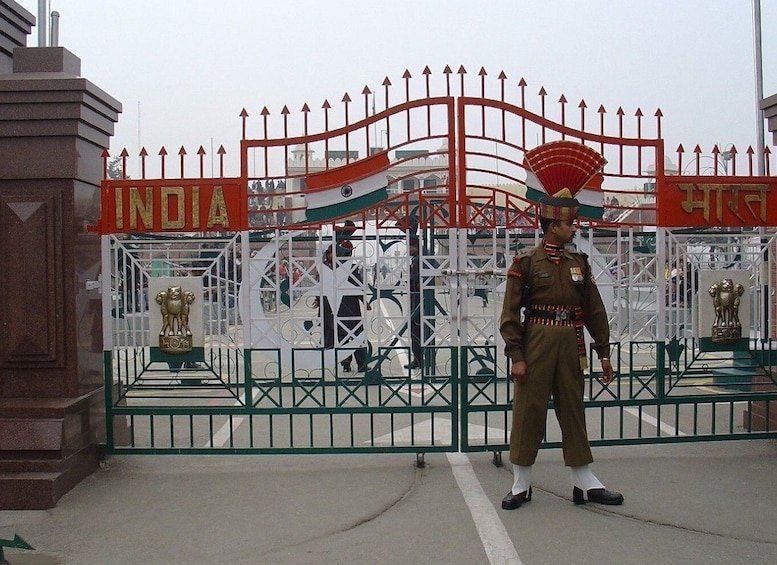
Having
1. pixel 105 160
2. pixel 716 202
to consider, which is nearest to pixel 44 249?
pixel 105 160

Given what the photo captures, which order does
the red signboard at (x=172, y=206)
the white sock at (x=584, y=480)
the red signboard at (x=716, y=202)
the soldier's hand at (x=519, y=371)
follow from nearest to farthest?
the soldier's hand at (x=519, y=371) → the white sock at (x=584, y=480) → the red signboard at (x=172, y=206) → the red signboard at (x=716, y=202)

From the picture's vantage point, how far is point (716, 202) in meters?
5.45

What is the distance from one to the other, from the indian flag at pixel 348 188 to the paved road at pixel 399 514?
1870 mm

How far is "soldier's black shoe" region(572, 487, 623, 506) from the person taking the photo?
4504 mm

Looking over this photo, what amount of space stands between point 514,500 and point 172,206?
10.0ft

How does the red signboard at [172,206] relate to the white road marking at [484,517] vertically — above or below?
above

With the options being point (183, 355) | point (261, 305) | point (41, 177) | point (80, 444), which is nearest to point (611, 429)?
point (261, 305)

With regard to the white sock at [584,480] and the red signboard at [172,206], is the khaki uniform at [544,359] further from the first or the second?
the red signboard at [172,206]

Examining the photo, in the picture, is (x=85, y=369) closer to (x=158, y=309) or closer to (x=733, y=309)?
(x=158, y=309)

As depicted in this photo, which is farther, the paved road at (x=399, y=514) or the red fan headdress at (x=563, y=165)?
the red fan headdress at (x=563, y=165)

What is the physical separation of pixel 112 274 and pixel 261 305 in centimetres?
141

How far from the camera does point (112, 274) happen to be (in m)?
5.47

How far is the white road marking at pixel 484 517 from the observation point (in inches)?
151

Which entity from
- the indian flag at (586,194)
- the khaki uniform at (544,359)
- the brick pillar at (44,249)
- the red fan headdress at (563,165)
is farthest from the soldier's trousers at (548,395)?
the brick pillar at (44,249)
